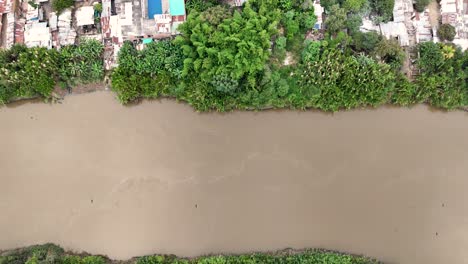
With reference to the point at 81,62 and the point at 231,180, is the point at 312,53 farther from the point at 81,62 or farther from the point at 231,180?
the point at 81,62

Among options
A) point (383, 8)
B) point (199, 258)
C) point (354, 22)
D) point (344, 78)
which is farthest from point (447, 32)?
point (199, 258)

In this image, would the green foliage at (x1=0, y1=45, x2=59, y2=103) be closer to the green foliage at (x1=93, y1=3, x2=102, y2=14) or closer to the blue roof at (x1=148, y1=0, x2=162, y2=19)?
the green foliage at (x1=93, y1=3, x2=102, y2=14)

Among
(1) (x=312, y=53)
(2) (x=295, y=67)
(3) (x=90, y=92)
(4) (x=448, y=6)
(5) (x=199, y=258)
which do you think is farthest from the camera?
(3) (x=90, y=92)

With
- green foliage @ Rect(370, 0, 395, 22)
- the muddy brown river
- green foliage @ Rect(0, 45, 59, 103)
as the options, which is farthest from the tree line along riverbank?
the muddy brown river

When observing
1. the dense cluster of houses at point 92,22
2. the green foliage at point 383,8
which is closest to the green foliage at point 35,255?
the dense cluster of houses at point 92,22

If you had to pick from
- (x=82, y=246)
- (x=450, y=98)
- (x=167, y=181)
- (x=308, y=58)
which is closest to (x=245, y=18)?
(x=308, y=58)

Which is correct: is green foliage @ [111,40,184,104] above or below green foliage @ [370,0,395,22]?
below

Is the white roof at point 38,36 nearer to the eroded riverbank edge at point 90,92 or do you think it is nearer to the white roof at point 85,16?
the white roof at point 85,16
